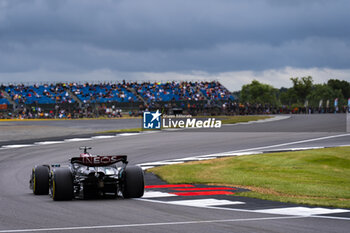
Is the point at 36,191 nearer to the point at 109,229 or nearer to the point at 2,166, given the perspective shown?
the point at 109,229

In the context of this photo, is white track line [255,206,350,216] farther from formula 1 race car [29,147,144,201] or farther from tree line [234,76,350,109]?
tree line [234,76,350,109]

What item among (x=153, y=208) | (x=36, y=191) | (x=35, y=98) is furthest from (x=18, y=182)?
(x=35, y=98)

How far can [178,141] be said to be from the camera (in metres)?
30.5

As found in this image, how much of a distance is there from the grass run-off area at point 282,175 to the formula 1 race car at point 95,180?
8.95 feet

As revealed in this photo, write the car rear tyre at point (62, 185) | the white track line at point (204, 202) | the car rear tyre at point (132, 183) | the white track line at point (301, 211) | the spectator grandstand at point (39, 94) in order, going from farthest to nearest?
1. the spectator grandstand at point (39, 94)
2. the car rear tyre at point (132, 183)
3. the car rear tyre at point (62, 185)
4. the white track line at point (204, 202)
5. the white track line at point (301, 211)

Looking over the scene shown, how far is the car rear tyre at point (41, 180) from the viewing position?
1291 cm

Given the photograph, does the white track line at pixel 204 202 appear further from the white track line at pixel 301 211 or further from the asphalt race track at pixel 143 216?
the white track line at pixel 301 211

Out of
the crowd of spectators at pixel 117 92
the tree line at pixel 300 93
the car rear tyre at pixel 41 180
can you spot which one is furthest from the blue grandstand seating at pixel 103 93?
the car rear tyre at pixel 41 180

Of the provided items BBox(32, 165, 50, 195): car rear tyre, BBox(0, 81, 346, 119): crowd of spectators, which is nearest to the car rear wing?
BBox(32, 165, 50, 195): car rear tyre

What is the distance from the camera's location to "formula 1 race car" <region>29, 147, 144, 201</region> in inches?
456

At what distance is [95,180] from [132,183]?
838 mm

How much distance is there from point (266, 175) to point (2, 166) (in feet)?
33.2

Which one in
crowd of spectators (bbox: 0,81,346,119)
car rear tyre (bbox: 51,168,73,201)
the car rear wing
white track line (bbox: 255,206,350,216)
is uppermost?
crowd of spectators (bbox: 0,81,346,119)

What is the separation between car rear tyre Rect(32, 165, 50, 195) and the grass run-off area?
4.02 metres
